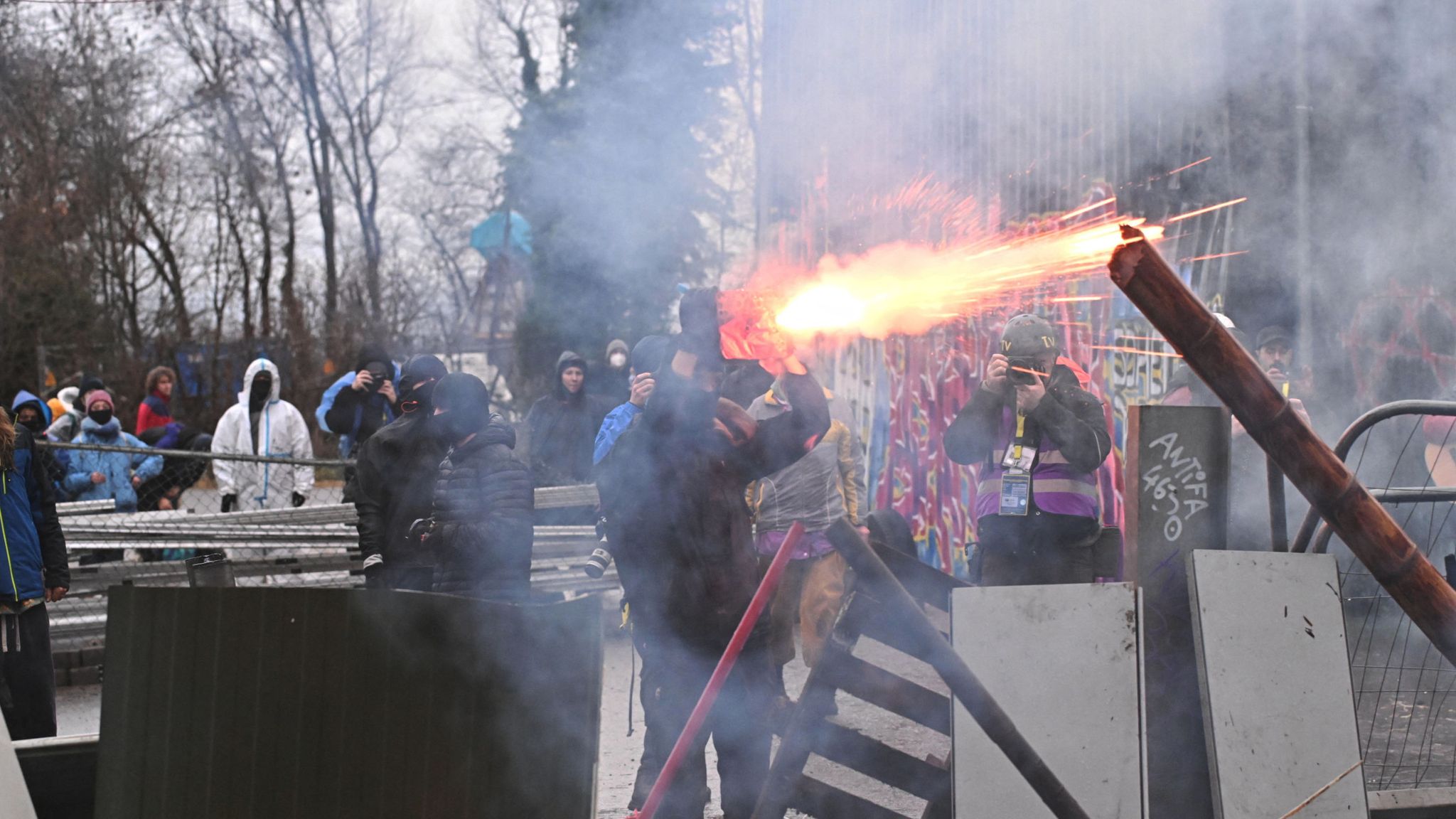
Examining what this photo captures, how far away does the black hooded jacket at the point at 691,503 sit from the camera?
173 inches

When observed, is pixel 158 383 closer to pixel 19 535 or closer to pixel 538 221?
pixel 538 221

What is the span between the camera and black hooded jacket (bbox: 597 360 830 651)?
4398 millimetres

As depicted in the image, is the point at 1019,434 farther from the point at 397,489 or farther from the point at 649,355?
the point at 397,489

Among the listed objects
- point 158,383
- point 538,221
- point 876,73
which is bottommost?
point 158,383

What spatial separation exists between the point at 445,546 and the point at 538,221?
164 inches

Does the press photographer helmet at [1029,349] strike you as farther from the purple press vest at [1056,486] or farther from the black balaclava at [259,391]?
the black balaclava at [259,391]

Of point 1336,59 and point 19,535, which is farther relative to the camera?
point 1336,59

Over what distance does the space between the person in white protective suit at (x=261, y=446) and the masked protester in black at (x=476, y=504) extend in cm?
470

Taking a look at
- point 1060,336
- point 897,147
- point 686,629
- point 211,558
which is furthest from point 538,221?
point 211,558

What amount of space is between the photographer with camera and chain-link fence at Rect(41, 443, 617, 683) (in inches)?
157

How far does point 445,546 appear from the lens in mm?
5160

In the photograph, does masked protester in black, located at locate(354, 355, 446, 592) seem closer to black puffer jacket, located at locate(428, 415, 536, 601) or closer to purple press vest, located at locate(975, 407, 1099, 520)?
black puffer jacket, located at locate(428, 415, 536, 601)

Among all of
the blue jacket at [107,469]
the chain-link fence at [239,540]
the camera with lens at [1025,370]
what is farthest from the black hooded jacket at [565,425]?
the camera with lens at [1025,370]

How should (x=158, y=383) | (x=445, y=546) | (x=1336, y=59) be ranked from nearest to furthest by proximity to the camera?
(x=445, y=546) < (x=1336, y=59) < (x=158, y=383)
